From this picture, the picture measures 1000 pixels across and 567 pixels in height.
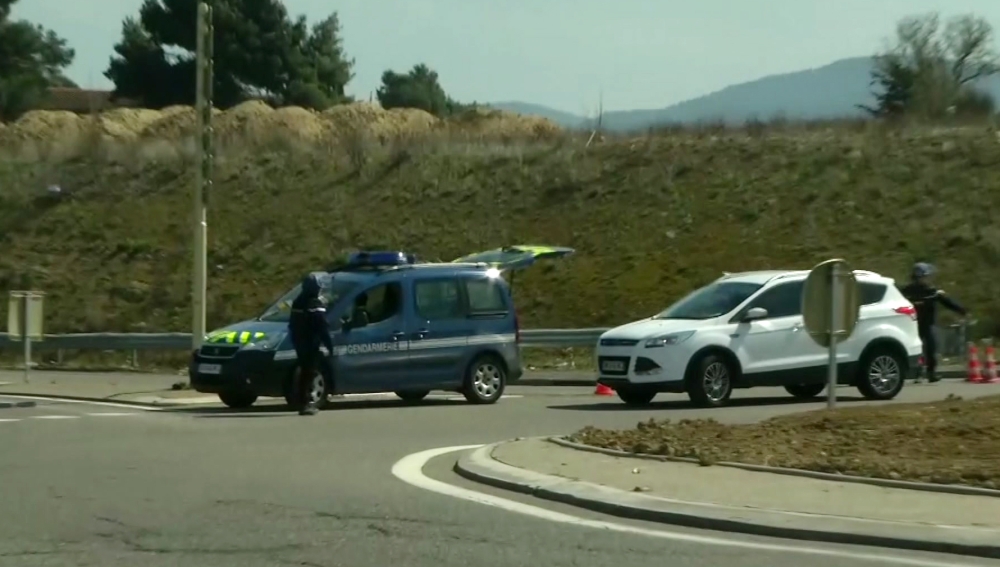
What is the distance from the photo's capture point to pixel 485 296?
2325 centimetres

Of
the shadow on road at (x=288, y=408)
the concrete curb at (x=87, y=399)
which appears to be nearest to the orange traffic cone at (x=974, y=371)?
the shadow on road at (x=288, y=408)

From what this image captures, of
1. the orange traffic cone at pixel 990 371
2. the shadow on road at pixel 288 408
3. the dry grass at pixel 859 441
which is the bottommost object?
the dry grass at pixel 859 441

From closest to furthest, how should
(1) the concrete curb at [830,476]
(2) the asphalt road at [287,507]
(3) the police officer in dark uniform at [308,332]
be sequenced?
(2) the asphalt road at [287,507]
(1) the concrete curb at [830,476]
(3) the police officer in dark uniform at [308,332]

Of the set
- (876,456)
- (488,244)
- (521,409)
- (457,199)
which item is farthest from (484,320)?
(457,199)

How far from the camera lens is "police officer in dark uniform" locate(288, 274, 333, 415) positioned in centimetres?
2066

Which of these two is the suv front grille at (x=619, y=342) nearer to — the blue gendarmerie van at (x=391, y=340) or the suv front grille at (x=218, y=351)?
the blue gendarmerie van at (x=391, y=340)

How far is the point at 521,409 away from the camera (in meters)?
22.0

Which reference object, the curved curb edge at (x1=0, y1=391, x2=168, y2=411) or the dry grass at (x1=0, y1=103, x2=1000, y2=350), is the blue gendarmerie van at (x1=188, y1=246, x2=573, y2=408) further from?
the dry grass at (x1=0, y1=103, x2=1000, y2=350)

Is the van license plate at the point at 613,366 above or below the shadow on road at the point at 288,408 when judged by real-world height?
above

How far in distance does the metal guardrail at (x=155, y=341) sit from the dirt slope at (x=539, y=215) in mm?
5450

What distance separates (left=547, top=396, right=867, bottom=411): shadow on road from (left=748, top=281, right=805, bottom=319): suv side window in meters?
1.20

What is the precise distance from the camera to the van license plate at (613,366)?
2159 centimetres

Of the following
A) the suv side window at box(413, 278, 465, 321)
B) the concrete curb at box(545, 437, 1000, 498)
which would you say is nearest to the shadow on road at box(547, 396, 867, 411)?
the suv side window at box(413, 278, 465, 321)

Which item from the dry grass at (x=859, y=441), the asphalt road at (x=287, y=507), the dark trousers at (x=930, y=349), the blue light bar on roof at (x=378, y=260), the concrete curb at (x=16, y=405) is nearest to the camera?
the asphalt road at (x=287, y=507)
